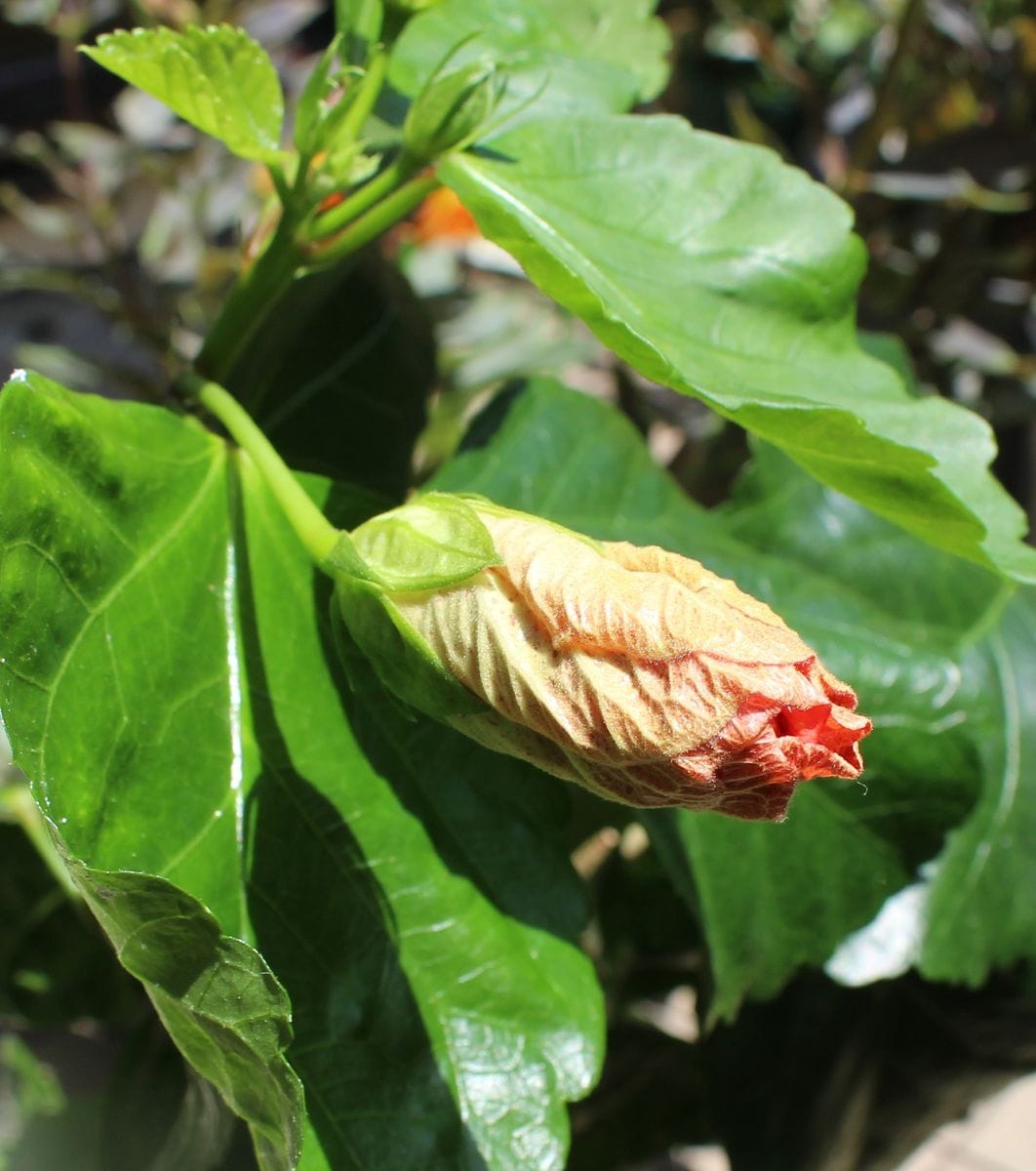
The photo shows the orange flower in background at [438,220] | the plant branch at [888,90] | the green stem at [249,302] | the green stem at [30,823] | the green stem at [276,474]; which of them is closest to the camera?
the green stem at [276,474]

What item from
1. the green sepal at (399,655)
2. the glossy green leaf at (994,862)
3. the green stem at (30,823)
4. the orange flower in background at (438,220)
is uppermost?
the green sepal at (399,655)

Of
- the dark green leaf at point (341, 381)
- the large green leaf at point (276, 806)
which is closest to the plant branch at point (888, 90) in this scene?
the dark green leaf at point (341, 381)

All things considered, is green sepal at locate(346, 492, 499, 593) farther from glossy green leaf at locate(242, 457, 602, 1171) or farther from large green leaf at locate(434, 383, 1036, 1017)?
large green leaf at locate(434, 383, 1036, 1017)

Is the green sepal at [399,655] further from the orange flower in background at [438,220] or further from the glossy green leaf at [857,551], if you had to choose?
the orange flower in background at [438,220]

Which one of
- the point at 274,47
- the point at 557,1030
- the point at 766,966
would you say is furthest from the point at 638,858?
the point at 274,47

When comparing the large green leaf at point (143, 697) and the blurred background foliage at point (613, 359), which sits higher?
the large green leaf at point (143, 697)

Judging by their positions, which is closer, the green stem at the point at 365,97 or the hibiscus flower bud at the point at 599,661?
the hibiscus flower bud at the point at 599,661

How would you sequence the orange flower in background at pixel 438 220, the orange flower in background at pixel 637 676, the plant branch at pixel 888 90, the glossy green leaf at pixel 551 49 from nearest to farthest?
the orange flower in background at pixel 637 676
the glossy green leaf at pixel 551 49
the plant branch at pixel 888 90
the orange flower in background at pixel 438 220

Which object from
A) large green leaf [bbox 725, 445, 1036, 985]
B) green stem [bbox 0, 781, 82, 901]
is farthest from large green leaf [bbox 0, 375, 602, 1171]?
green stem [bbox 0, 781, 82, 901]
